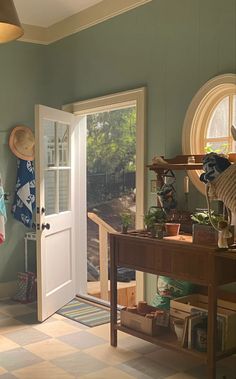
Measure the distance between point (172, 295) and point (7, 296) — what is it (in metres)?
2.08

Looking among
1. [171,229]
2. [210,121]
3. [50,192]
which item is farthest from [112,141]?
[171,229]

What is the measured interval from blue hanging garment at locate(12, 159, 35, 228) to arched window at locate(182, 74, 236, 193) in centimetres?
190

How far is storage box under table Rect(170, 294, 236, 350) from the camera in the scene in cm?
307

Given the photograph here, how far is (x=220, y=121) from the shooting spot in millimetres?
3580

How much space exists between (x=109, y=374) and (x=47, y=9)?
3.18 metres

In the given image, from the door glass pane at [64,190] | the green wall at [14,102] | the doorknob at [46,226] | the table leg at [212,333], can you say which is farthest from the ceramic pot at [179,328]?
the green wall at [14,102]

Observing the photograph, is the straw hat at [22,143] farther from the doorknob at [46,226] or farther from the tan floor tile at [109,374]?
the tan floor tile at [109,374]

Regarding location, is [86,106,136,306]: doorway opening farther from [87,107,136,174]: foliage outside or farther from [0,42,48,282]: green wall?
[0,42,48,282]: green wall

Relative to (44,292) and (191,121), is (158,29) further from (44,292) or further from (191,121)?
(44,292)

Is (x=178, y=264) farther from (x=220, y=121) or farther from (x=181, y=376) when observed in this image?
(x=220, y=121)

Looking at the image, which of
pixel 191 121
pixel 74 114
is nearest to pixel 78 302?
pixel 74 114

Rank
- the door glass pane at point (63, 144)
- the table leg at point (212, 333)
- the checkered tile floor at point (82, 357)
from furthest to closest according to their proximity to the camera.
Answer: the door glass pane at point (63, 144) < the checkered tile floor at point (82, 357) < the table leg at point (212, 333)

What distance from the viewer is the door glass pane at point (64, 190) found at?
15.0ft

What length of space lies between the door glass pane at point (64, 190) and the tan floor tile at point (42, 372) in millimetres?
1663
